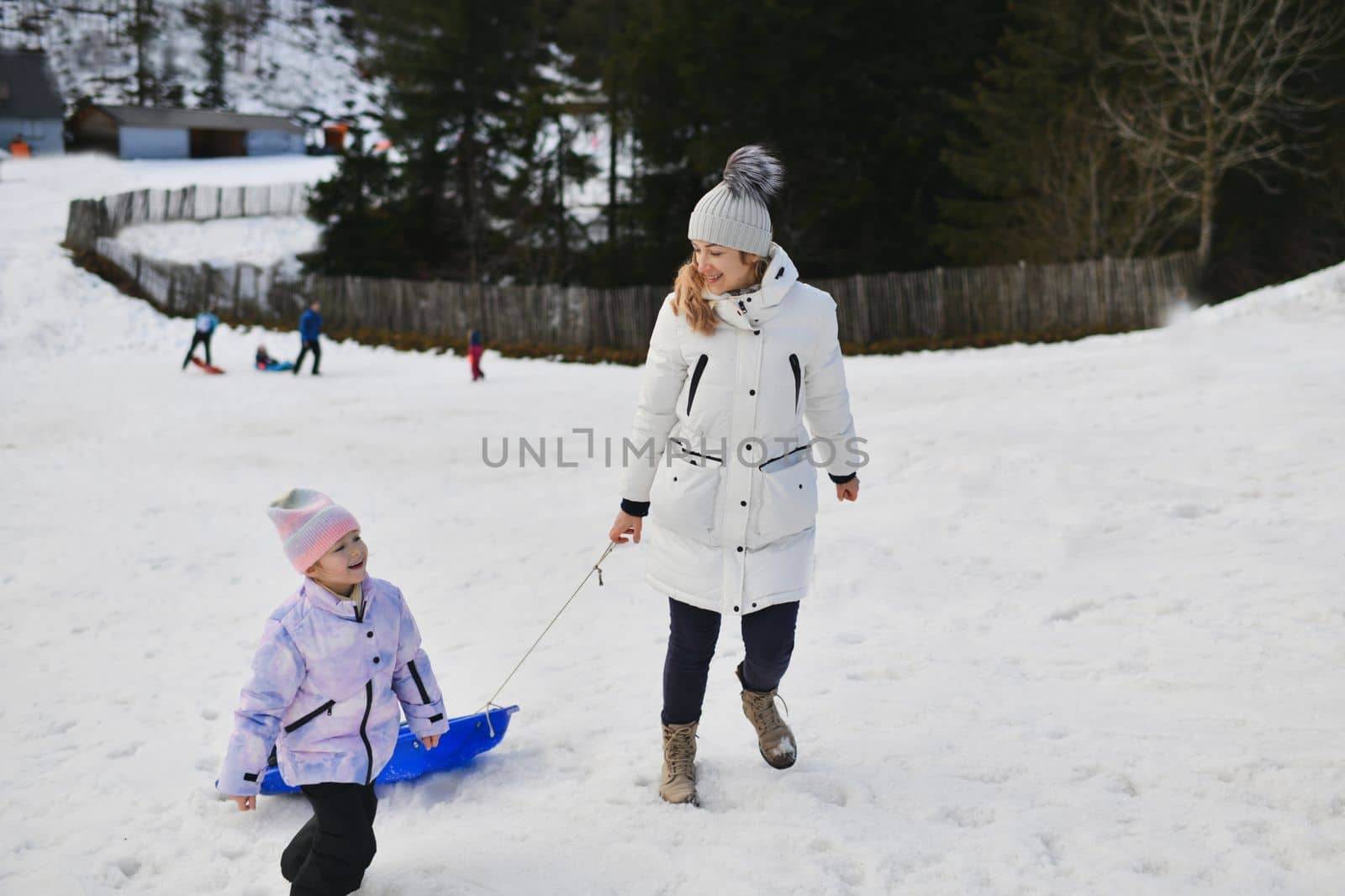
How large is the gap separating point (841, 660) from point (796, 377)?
1759mm

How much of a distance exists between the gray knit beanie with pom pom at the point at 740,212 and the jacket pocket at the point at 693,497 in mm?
645

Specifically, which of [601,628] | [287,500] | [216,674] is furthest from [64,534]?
[287,500]

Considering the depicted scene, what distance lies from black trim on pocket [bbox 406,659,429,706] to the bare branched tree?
19.4 metres

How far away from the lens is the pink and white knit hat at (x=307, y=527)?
8.82 ft

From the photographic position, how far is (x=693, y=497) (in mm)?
A: 3129

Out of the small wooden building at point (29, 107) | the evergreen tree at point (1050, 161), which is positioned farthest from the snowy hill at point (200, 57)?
the evergreen tree at point (1050, 161)

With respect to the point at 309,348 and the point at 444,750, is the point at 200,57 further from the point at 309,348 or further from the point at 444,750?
the point at 444,750

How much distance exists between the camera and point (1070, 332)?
18.3 m

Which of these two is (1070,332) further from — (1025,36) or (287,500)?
(287,500)

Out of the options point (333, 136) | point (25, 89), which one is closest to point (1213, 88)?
point (333, 136)

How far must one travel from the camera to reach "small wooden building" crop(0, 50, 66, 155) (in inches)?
1831

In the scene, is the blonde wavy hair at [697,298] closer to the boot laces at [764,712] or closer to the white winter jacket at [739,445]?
the white winter jacket at [739,445]

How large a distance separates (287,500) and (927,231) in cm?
2352

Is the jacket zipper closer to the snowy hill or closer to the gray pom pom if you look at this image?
the gray pom pom
